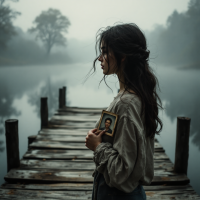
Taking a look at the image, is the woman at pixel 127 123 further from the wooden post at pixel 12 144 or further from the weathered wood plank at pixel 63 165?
the wooden post at pixel 12 144

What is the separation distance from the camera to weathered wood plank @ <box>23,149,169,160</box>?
12.5 ft

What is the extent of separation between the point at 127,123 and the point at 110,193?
0.46 m

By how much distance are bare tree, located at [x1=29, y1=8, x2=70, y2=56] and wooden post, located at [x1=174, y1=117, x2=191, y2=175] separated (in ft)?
129

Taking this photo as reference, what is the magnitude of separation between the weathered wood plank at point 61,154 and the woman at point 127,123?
8.74 feet

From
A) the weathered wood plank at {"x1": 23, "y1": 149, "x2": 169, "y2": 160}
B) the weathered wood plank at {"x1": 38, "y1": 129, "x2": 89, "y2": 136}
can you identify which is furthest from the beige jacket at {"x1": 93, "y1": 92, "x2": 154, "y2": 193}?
the weathered wood plank at {"x1": 38, "y1": 129, "x2": 89, "y2": 136}

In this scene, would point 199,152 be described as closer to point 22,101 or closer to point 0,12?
point 22,101

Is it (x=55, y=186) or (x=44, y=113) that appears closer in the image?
(x=55, y=186)

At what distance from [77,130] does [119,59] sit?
15.2 ft

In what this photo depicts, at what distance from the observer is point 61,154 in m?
3.97

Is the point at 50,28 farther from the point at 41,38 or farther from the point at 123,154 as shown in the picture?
the point at 123,154

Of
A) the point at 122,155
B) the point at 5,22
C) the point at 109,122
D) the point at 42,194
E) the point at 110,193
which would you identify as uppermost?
the point at 5,22

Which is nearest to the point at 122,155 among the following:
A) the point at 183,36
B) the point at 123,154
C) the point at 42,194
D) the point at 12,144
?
the point at 123,154

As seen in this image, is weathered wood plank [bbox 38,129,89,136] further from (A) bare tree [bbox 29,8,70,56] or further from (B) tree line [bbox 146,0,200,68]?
(A) bare tree [bbox 29,8,70,56]

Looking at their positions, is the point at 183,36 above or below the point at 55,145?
above
